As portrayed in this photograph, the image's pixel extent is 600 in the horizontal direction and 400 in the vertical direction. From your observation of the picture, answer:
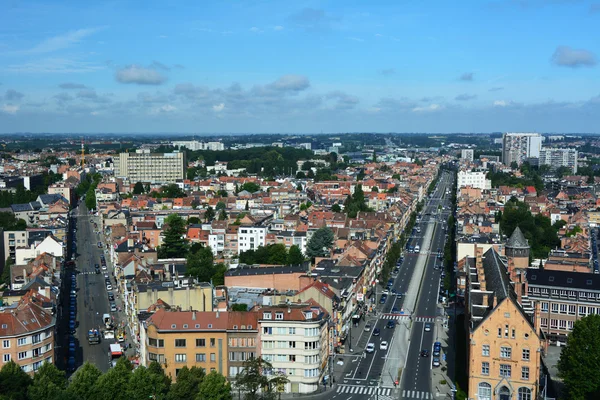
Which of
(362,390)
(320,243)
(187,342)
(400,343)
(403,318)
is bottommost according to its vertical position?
(362,390)

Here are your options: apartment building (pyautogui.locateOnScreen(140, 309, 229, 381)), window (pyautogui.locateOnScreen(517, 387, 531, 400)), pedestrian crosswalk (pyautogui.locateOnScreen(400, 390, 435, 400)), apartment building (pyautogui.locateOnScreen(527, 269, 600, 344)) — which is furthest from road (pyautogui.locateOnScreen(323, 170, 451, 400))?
apartment building (pyautogui.locateOnScreen(527, 269, 600, 344))

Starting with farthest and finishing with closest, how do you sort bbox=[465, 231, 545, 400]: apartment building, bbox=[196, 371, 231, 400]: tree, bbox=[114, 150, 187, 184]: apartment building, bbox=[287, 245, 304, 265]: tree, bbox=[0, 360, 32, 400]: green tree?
bbox=[114, 150, 187, 184]: apartment building, bbox=[287, 245, 304, 265]: tree, bbox=[465, 231, 545, 400]: apartment building, bbox=[196, 371, 231, 400]: tree, bbox=[0, 360, 32, 400]: green tree

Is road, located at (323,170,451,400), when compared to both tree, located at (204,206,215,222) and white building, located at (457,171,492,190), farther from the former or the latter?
white building, located at (457,171,492,190)

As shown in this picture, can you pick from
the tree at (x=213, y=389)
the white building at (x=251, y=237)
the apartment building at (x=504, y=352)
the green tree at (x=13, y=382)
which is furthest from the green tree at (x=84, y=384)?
the white building at (x=251, y=237)

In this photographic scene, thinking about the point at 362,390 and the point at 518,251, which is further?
the point at 518,251

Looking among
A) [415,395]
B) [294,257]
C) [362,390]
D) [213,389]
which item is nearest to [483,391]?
[415,395]

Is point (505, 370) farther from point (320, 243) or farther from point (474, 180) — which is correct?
point (474, 180)
